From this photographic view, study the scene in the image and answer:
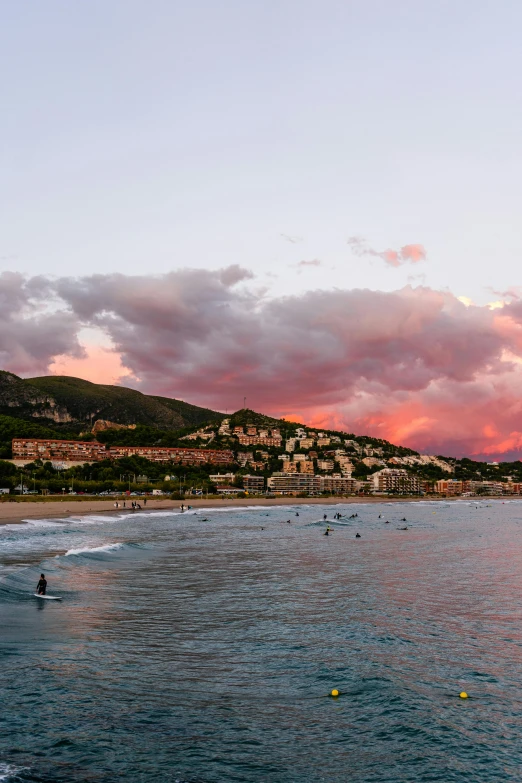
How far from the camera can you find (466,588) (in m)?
34.5

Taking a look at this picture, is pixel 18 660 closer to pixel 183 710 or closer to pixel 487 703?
pixel 183 710

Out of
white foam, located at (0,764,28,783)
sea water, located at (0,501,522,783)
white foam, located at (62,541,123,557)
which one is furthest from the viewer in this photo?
white foam, located at (62,541,123,557)

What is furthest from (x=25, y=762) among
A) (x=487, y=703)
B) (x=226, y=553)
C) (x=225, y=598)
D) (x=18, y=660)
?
(x=226, y=553)

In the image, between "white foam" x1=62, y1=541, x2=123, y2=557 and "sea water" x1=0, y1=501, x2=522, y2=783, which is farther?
"white foam" x1=62, y1=541, x2=123, y2=557

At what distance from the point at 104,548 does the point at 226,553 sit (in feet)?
34.4

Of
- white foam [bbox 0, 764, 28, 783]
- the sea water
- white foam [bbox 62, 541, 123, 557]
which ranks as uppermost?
white foam [bbox 0, 764, 28, 783]

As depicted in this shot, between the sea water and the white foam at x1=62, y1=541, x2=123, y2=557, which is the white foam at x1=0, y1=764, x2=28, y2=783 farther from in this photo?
the white foam at x1=62, y1=541, x2=123, y2=557

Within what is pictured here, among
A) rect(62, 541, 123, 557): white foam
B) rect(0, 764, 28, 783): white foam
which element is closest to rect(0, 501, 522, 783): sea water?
rect(0, 764, 28, 783): white foam

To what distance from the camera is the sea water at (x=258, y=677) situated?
13.2 meters

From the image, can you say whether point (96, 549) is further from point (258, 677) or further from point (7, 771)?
point (7, 771)

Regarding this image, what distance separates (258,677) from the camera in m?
18.4

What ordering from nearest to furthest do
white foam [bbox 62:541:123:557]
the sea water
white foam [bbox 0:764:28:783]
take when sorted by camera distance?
1. white foam [bbox 0:764:28:783]
2. the sea water
3. white foam [bbox 62:541:123:557]

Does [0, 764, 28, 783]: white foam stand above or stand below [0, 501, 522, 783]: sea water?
above

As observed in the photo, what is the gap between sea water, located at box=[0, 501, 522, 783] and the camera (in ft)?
43.4
